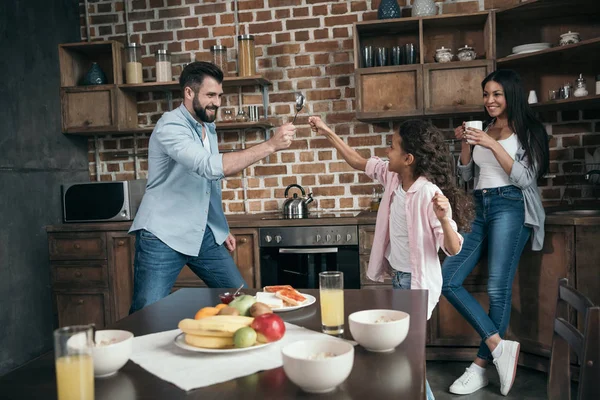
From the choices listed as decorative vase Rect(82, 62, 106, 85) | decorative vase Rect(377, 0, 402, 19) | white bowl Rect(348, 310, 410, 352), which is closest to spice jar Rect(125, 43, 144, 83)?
decorative vase Rect(82, 62, 106, 85)

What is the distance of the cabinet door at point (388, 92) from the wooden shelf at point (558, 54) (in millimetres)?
512

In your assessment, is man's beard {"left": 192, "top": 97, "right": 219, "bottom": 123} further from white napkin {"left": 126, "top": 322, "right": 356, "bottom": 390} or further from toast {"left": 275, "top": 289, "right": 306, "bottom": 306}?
white napkin {"left": 126, "top": 322, "right": 356, "bottom": 390}

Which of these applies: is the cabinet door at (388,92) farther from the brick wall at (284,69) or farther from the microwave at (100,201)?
the microwave at (100,201)

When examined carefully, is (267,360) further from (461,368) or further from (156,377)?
(461,368)

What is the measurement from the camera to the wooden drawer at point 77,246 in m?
3.78

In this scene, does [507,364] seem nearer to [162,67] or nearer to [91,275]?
[91,275]

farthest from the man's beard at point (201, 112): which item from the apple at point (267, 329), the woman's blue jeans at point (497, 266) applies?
the apple at point (267, 329)

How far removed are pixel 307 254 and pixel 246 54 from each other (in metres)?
1.37

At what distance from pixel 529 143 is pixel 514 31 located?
1.09 m

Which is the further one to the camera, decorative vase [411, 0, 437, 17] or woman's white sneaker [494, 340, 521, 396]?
decorative vase [411, 0, 437, 17]

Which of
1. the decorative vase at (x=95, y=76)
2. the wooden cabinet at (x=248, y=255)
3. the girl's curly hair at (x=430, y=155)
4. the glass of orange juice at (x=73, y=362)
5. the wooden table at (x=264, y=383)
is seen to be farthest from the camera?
the decorative vase at (x=95, y=76)

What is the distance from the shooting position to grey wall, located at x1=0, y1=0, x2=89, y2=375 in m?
3.53

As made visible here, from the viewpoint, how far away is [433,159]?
2.38 m

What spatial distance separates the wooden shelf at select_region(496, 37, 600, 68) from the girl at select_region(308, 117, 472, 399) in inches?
51.0
